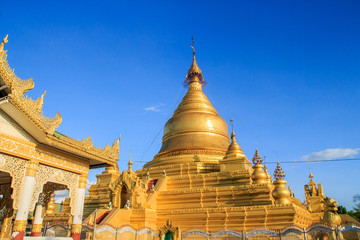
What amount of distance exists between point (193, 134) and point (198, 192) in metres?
9.10

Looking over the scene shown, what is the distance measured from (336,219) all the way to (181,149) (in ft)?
55.1

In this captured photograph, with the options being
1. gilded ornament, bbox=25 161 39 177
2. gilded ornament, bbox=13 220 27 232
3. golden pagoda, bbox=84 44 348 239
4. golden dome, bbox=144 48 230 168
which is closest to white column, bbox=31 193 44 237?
gilded ornament, bbox=25 161 39 177

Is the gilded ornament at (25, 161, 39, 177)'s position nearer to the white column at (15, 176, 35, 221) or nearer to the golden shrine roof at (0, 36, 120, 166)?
the white column at (15, 176, 35, 221)

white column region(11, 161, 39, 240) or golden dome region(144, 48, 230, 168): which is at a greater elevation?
golden dome region(144, 48, 230, 168)

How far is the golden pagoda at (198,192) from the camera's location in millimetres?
17812

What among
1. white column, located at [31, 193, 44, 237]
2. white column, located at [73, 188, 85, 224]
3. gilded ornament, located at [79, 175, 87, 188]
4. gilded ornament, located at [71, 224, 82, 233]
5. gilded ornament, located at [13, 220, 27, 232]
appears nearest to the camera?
gilded ornament, located at [13, 220, 27, 232]

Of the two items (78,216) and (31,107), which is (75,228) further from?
(31,107)

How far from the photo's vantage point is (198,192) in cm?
2077

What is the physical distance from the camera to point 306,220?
64.7 ft

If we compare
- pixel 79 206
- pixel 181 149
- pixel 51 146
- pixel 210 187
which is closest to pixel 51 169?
pixel 51 146

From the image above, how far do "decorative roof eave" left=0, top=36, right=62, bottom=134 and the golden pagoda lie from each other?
712 centimetres

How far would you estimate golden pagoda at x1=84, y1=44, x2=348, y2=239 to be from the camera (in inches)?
701

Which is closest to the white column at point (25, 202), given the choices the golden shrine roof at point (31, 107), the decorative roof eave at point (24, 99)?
the golden shrine roof at point (31, 107)

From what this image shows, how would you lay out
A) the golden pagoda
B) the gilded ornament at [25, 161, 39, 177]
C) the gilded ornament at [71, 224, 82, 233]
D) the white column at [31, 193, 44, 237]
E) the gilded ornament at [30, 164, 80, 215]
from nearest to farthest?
the gilded ornament at [25, 161, 39, 177] → the gilded ornament at [30, 164, 80, 215] → the gilded ornament at [71, 224, 82, 233] → the white column at [31, 193, 44, 237] → the golden pagoda
